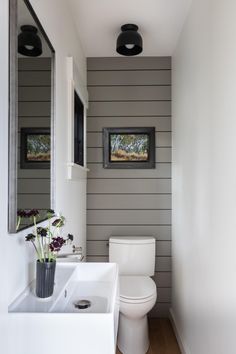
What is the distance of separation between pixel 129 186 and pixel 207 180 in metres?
1.35

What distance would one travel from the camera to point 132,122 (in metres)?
2.93

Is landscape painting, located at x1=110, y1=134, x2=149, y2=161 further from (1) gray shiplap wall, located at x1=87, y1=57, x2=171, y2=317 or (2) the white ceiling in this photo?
(2) the white ceiling

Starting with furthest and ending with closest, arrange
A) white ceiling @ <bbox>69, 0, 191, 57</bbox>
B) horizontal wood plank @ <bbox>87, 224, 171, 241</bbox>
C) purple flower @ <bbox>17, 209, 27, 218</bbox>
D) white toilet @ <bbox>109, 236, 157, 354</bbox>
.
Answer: horizontal wood plank @ <bbox>87, 224, 171, 241</bbox> → white toilet @ <bbox>109, 236, 157, 354</bbox> → white ceiling @ <bbox>69, 0, 191, 57</bbox> → purple flower @ <bbox>17, 209, 27, 218</bbox>

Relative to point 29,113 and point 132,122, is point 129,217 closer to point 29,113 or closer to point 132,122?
point 132,122

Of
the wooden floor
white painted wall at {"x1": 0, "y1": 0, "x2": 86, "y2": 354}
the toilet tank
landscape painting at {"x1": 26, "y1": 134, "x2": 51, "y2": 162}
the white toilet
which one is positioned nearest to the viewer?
→ white painted wall at {"x1": 0, "y1": 0, "x2": 86, "y2": 354}

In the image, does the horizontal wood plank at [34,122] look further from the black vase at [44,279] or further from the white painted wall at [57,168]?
the black vase at [44,279]

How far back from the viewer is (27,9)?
1192mm

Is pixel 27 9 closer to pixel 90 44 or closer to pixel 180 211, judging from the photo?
pixel 90 44

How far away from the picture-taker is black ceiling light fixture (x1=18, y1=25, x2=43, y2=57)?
115 centimetres

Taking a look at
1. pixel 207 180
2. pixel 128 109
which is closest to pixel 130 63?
pixel 128 109

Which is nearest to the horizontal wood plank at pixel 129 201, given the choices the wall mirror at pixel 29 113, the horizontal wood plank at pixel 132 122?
the horizontal wood plank at pixel 132 122

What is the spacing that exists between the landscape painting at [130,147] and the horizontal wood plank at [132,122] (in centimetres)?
11

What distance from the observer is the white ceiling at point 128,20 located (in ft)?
6.84

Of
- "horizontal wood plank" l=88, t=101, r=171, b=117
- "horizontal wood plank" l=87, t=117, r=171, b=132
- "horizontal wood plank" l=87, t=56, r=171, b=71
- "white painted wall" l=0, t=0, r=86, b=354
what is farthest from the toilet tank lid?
"horizontal wood plank" l=87, t=56, r=171, b=71
